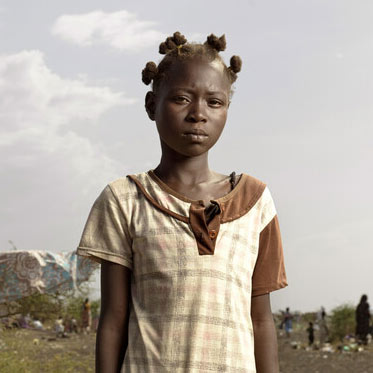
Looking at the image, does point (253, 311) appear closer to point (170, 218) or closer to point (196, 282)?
point (196, 282)

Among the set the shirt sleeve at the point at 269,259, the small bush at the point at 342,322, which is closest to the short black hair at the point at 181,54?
the shirt sleeve at the point at 269,259

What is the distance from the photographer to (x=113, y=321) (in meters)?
2.13

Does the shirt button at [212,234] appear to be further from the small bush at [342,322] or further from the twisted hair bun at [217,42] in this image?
the small bush at [342,322]

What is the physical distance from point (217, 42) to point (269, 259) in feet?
2.66

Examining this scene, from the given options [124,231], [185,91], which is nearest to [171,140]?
[185,91]

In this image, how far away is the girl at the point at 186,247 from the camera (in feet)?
6.64

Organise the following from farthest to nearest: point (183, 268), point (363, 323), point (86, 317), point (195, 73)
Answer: point (86, 317), point (363, 323), point (195, 73), point (183, 268)

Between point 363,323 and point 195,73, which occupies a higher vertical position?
point 195,73

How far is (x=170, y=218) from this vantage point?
6.97ft

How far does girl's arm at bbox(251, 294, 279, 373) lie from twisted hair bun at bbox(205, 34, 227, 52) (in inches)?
35.9

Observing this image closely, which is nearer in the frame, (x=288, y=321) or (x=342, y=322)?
(x=342, y=322)

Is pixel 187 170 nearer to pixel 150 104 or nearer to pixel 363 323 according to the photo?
pixel 150 104

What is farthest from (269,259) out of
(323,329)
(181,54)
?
(323,329)

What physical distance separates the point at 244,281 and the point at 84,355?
419 inches
